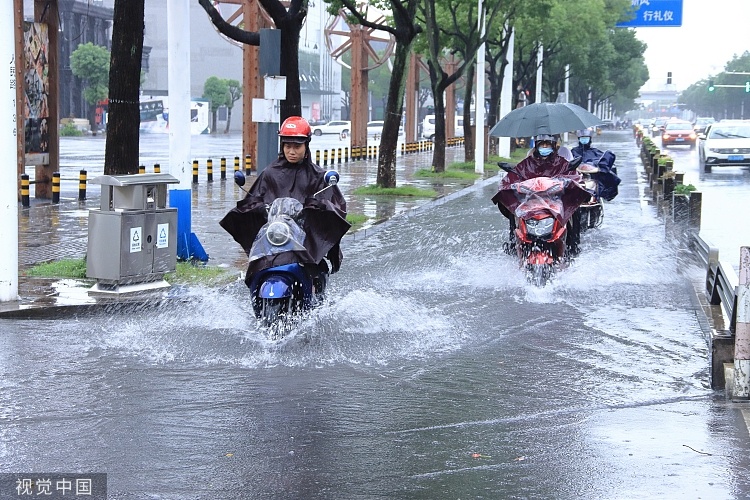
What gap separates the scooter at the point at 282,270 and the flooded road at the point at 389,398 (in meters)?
0.27

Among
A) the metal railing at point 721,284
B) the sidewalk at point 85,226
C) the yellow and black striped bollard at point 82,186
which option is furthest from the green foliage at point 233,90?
the metal railing at point 721,284

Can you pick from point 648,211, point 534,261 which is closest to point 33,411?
point 534,261

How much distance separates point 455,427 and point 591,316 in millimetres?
4180

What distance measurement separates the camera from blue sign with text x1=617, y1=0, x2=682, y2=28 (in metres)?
54.2

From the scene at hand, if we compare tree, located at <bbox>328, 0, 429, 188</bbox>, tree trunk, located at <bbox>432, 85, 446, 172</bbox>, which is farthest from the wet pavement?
tree, located at <bbox>328, 0, 429, 188</bbox>

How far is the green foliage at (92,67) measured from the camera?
242 feet

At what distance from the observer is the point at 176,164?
45.0ft

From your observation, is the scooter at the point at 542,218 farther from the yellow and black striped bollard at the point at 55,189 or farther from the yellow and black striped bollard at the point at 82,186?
the yellow and black striped bollard at the point at 82,186

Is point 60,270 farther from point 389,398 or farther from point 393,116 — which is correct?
point 393,116

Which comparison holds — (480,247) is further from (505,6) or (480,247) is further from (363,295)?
(505,6)

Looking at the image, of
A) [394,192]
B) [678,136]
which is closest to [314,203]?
[394,192]

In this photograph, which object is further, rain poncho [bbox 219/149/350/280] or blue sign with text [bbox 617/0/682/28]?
blue sign with text [bbox 617/0/682/28]

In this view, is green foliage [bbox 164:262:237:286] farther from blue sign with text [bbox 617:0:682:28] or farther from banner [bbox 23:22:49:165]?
blue sign with text [bbox 617:0:682:28]

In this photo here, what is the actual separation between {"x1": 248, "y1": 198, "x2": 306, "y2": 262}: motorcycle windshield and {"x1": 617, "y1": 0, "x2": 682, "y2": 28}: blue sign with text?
159ft
